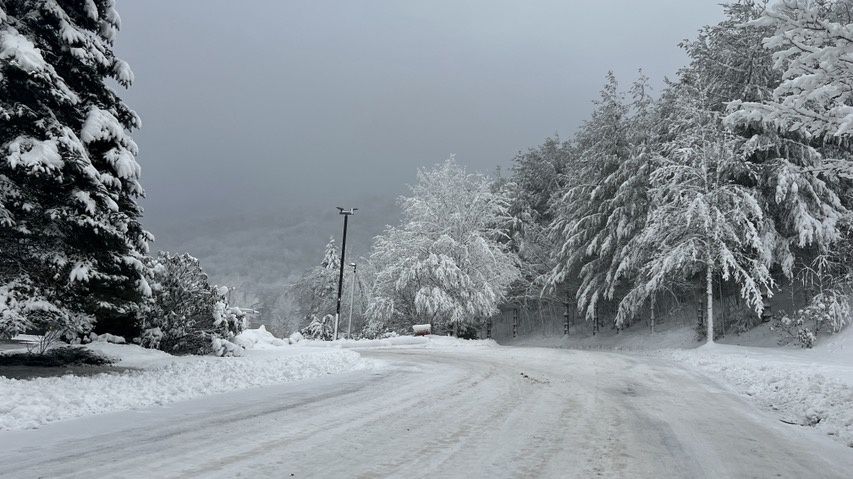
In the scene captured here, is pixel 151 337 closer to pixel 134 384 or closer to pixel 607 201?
pixel 134 384

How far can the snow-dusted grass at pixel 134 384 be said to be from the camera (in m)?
5.96

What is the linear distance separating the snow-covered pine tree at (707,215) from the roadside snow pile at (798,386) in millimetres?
5008

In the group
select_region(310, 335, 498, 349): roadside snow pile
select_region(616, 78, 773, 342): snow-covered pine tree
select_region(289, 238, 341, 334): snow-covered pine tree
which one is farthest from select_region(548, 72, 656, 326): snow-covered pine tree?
select_region(289, 238, 341, 334): snow-covered pine tree

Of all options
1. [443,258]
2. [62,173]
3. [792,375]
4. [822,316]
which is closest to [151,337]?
[62,173]

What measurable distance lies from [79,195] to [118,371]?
3.26 meters

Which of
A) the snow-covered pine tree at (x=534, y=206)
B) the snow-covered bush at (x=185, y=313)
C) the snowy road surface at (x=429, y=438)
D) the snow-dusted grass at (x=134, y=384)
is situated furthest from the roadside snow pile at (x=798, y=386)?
the snow-covered pine tree at (x=534, y=206)

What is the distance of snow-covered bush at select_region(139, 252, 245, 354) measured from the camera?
1350 centimetres

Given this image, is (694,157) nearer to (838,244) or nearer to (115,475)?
(838,244)

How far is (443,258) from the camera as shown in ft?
97.9

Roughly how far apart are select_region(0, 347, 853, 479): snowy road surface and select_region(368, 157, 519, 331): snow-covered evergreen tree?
2101 cm

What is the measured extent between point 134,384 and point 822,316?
A: 20359 millimetres

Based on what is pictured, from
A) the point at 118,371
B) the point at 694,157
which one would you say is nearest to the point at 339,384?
the point at 118,371

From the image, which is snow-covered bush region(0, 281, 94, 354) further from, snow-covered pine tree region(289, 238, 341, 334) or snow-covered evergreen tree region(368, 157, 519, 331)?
snow-covered pine tree region(289, 238, 341, 334)

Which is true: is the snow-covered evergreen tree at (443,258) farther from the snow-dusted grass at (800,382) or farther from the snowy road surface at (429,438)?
the snowy road surface at (429,438)
